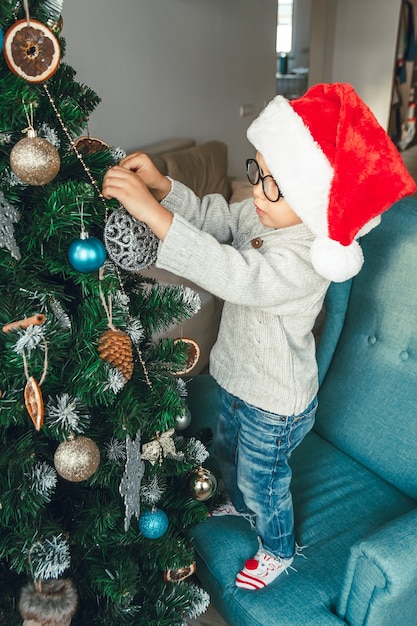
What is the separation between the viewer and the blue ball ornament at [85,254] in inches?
27.8

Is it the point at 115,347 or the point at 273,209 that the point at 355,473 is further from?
the point at 115,347

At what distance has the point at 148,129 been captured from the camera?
3.06 m

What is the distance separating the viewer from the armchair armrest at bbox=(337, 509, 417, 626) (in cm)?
90

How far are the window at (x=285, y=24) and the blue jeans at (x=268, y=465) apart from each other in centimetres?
703

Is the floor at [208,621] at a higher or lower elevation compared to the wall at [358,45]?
lower

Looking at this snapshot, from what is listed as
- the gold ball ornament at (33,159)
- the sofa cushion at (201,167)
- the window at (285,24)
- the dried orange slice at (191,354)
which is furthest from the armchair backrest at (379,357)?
the window at (285,24)

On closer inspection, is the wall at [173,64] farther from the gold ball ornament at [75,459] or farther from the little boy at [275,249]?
the gold ball ornament at [75,459]

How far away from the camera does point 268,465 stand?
44.8 inches

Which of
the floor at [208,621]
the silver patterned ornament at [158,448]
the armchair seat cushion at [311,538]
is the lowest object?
the floor at [208,621]

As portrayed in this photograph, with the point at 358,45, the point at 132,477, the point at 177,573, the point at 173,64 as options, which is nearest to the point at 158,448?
the point at 132,477

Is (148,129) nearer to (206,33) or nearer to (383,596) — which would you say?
(206,33)

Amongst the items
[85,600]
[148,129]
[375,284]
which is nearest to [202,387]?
[375,284]

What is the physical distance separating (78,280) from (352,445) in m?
0.90

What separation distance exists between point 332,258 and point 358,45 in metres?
5.72
